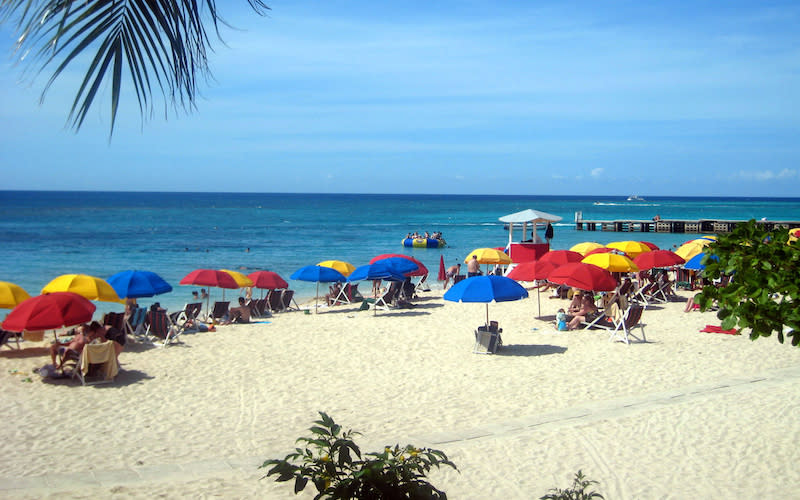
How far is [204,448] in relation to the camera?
7.43m

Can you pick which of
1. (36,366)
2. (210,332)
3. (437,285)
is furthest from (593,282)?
(437,285)

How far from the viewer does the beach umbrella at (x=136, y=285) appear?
42.1 feet

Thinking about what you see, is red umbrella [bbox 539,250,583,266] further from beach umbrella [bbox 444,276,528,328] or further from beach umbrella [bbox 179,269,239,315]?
beach umbrella [bbox 179,269,239,315]

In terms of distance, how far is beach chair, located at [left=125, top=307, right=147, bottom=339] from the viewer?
12922 millimetres

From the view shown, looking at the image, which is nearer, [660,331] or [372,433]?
[372,433]

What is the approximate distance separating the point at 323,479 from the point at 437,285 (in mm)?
20958

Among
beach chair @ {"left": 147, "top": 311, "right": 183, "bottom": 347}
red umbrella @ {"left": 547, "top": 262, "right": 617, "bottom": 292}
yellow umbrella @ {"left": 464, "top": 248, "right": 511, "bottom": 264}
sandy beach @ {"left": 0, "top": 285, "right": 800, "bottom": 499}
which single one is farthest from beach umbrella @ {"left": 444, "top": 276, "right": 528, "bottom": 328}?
yellow umbrella @ {"left": 464, "top": 248, "right": 511, "bottom": 264}

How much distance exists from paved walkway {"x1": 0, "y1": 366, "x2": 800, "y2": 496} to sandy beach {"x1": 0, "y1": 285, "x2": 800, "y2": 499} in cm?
3

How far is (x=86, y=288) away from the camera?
12.1 meters

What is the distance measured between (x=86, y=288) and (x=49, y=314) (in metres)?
2.47

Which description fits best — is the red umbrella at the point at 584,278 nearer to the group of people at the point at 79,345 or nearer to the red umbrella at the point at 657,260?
the red umbrella at the point at 657,260

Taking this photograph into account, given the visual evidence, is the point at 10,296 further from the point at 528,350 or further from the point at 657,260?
the point at 657,260

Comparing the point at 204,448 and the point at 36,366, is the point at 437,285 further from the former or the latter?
the point at 204,448

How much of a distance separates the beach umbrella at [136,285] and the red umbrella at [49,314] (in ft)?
8.78
